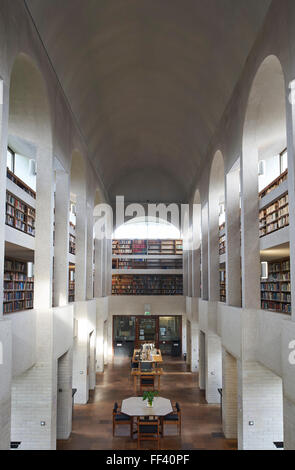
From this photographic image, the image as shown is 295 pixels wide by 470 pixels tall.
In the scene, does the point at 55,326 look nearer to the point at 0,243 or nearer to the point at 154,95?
the point at 0,243

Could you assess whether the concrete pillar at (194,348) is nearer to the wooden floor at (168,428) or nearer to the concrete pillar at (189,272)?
the wooden floor at (168,428)

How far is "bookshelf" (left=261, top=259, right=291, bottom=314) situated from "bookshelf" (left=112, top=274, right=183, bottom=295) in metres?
10.6

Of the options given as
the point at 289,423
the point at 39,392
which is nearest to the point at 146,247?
the point at 39,392

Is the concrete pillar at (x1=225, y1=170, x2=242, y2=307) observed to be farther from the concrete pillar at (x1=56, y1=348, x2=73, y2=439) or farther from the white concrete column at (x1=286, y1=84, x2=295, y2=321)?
the white concrete column at (x1=286, y1=84, x2=295, y2=321)

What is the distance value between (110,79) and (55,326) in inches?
252

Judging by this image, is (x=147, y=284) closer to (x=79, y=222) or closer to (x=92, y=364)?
(x=92, y=364)

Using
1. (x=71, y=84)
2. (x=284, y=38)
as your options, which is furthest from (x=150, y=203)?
(x=284, y=38)

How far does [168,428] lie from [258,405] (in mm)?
3554

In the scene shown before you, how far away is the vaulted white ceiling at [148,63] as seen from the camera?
8234mm

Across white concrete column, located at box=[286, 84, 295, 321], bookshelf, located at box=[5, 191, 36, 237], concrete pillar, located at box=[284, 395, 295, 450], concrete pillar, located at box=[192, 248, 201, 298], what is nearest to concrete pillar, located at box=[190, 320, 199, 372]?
concrete pillar, located at box=[192, 248, 201, 298]

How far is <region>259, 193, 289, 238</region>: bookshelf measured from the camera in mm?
9268

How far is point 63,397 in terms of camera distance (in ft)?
35.4

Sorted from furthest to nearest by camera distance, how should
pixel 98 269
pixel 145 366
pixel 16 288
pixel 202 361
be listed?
pixel 98 269 < pixel 202 361 < pixel 145 366 < pixel 16 288

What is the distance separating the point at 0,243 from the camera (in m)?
5.94
